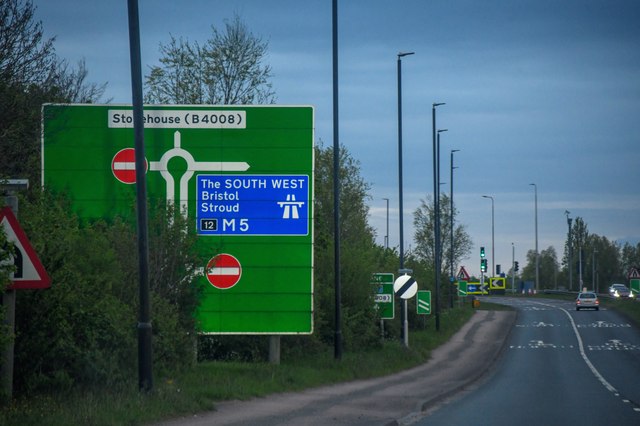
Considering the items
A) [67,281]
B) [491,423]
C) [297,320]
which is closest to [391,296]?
[297,320]

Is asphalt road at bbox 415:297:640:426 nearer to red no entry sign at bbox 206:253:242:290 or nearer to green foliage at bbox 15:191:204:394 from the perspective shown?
green foliage at bbox 15:191:204:394

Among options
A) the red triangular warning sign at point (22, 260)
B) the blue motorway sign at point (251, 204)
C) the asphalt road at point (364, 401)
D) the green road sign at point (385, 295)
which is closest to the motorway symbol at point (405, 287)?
the green road sign at point (385, 295)

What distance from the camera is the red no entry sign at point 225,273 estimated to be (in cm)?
2573

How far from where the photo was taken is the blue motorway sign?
2564 cm

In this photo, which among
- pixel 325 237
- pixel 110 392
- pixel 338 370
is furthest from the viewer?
pixel 325 237

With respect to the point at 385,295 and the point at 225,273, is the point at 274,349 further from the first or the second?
the point at 385,295

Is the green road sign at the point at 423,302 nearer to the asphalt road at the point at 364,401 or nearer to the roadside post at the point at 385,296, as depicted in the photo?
the asphalt road at the point at 364,401

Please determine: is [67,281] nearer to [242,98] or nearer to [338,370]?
[338,370]

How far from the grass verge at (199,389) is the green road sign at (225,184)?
1578mm

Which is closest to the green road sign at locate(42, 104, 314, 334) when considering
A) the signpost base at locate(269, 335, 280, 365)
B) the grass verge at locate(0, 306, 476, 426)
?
the signpost base at locate(269, 335, 280, 365)

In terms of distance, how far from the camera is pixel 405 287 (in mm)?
37031

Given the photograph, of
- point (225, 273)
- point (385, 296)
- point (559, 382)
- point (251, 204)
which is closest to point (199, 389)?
point (225, 273)

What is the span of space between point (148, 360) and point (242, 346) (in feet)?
35.1

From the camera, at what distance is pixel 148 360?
1784 cm
